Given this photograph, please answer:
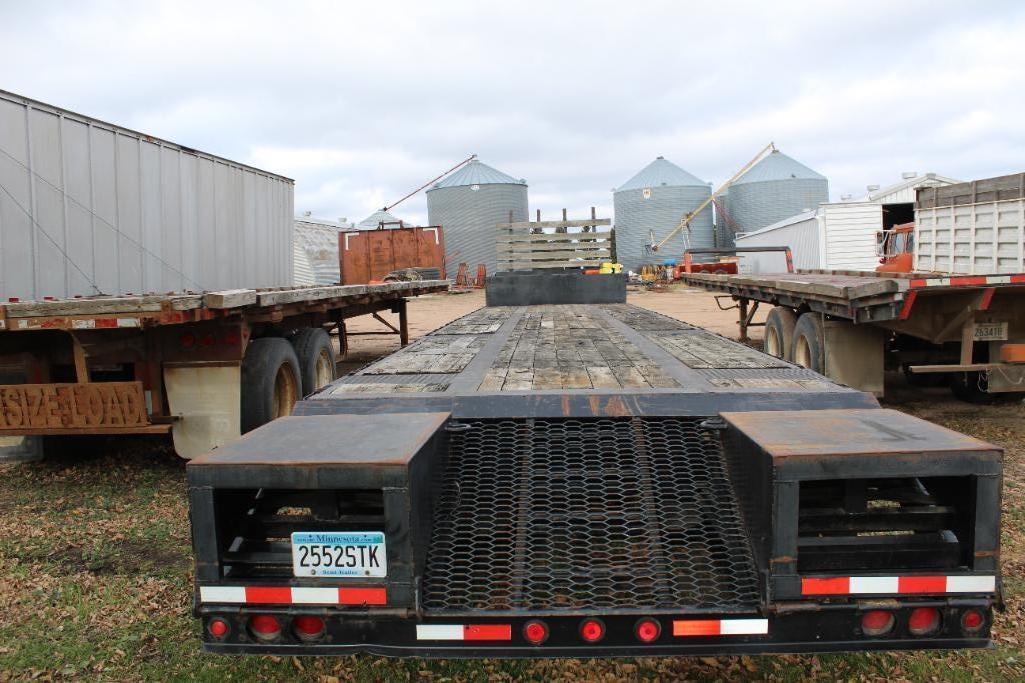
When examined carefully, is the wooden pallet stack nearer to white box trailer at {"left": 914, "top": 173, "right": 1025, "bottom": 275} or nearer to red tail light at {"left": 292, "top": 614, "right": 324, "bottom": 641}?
white box trailer at {"left": 914, "top": 173, "right": 1025, "bottom": 275}

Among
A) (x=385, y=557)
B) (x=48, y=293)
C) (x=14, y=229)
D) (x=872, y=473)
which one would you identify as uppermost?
(x=14, y=229)

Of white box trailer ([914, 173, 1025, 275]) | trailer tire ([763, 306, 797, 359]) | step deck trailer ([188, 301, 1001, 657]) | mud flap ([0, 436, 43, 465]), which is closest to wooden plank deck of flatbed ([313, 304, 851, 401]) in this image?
step deck trailer ([188, 301, 1001, 657])

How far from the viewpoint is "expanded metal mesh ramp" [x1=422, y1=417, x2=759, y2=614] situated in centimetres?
238

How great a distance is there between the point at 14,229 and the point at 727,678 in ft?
21.7

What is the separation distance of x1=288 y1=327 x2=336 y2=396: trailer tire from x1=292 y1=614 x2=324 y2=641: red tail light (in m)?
5.31

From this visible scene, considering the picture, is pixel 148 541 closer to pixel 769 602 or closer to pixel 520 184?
pixel 769 602

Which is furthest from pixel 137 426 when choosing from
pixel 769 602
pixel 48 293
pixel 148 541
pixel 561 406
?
pixel 769 602

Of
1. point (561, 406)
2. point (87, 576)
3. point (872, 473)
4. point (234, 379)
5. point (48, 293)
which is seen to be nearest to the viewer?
point (872, 473)

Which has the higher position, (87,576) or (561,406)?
(561,406)

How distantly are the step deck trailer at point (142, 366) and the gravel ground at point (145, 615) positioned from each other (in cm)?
55

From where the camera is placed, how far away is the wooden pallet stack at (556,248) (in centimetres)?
1438

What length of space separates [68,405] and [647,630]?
4.47 metres

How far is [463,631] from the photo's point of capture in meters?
2.30

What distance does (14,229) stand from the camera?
21.7 ft
